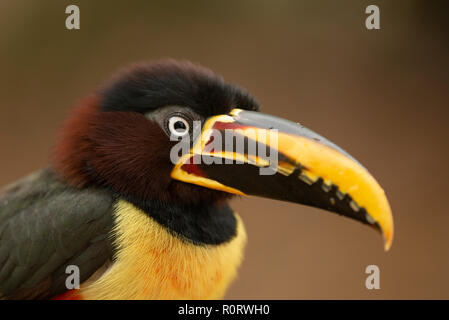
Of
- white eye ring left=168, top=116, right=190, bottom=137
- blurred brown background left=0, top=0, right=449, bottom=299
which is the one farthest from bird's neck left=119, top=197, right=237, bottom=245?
blurred brown background left=0, top=0, right=449, bottom=299

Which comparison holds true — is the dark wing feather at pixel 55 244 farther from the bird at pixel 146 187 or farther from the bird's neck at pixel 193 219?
the bird's neck at pixel 193 219

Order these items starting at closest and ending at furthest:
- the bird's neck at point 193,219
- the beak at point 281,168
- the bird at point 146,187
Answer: the beak at point 281,168
the bird at point 146,187
the bird's neck at point 193,219

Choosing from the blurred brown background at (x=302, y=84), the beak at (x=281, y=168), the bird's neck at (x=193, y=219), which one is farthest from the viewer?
the blurred brown background at (x=302, y=84)

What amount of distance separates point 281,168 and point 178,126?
51 centimetres

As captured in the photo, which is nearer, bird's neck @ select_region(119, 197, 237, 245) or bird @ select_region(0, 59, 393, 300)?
bird @ select_region(0, 59, 393, 300)

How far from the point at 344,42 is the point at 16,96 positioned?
11.9 ft

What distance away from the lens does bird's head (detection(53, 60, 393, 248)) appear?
231cm

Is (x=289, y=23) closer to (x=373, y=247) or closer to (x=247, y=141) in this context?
(x=373, y=247)

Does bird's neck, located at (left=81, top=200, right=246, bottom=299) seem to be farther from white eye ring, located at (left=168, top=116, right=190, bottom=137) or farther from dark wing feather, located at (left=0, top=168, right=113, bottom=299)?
white eye ring, located at (left=168, top=116, right=190, bottom=137)

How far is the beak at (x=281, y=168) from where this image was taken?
224 centimetres

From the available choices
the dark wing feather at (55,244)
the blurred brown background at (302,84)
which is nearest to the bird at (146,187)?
the dark wing feather at (55,244)

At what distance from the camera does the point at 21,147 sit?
6.14 metres

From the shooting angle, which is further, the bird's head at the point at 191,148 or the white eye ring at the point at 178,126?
the white eye ring at the point at 178,126

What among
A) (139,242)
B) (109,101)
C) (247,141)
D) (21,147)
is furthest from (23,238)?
(21,147)
